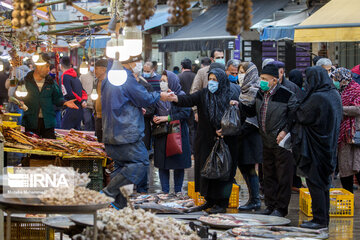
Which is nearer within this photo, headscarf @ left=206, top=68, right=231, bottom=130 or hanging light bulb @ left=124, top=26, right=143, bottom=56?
hanging light bulb @ left=124, top=26, right=143, bottom=56

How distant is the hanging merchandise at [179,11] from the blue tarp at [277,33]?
1185cm

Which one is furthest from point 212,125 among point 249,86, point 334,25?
point 334,25

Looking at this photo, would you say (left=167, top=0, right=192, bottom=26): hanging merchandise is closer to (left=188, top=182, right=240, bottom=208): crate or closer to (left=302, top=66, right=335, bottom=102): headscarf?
(left=302, top=66, right=335, bottom=102): headscarf

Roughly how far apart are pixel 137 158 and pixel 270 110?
1894 millimetres

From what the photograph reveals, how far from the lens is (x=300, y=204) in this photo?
10086 mm

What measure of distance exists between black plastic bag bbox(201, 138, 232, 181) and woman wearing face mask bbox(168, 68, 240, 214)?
0.16m

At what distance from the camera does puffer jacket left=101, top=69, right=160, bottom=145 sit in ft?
28.6

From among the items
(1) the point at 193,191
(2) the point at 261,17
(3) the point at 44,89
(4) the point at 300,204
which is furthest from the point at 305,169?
(2) the point at 261,17

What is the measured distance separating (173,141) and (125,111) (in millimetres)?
2002

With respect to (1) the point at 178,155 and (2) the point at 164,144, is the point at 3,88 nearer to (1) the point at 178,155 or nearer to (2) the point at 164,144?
(2) the point at 164,144

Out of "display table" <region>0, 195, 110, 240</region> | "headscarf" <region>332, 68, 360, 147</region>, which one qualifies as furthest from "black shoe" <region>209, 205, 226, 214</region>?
"display table" <region>0, 195, 110, 240</region>

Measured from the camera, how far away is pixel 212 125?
9297mm

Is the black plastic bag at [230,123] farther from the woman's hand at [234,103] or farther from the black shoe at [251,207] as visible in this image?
the black shoe at [251,207]

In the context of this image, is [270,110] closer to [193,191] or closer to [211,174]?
[211,174]
